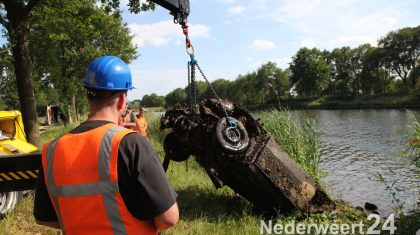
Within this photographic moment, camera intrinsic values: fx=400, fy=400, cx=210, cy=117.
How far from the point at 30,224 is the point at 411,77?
71.0 m

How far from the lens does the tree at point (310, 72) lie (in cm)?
8512

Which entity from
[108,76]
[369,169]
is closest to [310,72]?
[369,169]

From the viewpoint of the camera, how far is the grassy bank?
6230 millimetres

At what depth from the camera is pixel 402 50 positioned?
233 feet

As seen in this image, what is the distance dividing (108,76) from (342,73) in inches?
3564

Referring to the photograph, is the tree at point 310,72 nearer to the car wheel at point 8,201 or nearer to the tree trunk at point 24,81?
the tree trunk at point 24,81

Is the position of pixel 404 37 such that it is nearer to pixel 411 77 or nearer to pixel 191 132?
pixel 411 77

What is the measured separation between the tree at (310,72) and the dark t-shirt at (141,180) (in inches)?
3387

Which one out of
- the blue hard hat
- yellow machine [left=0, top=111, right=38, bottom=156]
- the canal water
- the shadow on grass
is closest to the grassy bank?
the shadow on grass

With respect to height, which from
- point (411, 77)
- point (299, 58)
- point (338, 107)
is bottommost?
point (338, 107)

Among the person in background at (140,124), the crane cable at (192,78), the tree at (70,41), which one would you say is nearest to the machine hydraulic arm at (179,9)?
the crane cable at (192,78)

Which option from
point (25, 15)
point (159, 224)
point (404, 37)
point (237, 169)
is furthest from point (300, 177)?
point (404, 37)

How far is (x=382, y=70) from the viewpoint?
7619 centimetres

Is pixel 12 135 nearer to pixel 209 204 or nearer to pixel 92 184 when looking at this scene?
pixel 209 204
